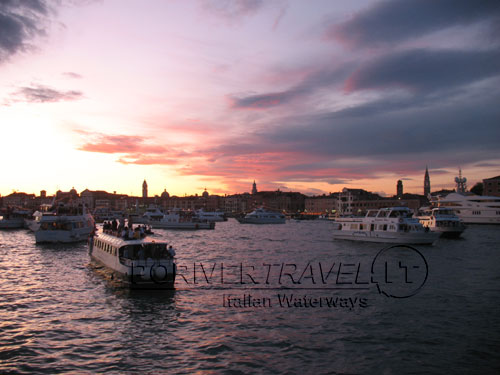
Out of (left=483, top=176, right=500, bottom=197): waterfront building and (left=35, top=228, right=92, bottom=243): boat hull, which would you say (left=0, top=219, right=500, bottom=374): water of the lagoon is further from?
(left=483, top=176, right=500, bottom=197): waterfront building

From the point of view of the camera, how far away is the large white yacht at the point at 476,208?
92562 mm

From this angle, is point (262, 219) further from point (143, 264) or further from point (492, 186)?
point (143, 264)

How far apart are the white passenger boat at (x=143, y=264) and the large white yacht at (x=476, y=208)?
286 feet

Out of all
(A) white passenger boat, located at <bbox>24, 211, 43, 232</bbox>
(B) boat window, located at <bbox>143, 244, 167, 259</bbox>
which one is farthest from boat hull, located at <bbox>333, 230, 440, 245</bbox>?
(A) white passenger boat, located at <bbox>24, 211, 43, 232</bbox>

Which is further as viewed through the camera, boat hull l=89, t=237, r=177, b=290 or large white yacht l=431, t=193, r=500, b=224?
large white yacht l=431, t=193, r=500, b=224

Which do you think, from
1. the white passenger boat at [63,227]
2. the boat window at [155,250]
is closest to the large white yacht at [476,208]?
the white passenger boat at [63,227]

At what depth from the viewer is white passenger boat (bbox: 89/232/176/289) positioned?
1903 centimetres

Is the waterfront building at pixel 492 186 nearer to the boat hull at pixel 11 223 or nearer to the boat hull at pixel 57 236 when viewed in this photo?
the boat hull at pixel 57 236

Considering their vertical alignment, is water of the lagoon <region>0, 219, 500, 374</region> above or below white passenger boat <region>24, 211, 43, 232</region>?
below

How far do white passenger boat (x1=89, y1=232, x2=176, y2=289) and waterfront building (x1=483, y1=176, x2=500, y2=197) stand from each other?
127950 millimetres

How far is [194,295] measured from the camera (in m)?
19.1

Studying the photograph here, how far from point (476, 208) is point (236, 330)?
97.3m

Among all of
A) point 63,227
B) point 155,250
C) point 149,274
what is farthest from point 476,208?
point 149,274

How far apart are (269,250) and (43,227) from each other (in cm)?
2470
